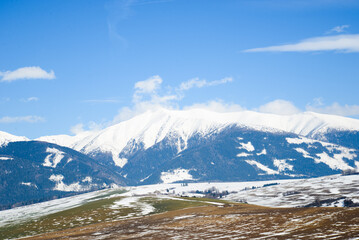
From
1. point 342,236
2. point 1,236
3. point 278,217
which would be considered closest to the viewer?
point 342,236

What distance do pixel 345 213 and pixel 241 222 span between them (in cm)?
2626

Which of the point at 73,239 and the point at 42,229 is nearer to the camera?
the point at 73,239

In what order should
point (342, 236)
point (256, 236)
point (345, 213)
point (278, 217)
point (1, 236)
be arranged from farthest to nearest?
point (1, 236) < point (278, 217) < point (345, 213) < point (256, 236) < point (342, 236)

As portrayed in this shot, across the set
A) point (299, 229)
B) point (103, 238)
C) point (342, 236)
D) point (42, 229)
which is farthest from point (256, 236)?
point (42, 229)

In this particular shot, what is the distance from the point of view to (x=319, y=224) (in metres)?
82.2

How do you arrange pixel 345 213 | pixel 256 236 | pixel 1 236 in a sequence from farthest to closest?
1. pixel 1 236
2. pixel 345 213
3. pixel 256 236

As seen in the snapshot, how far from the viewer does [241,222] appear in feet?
347

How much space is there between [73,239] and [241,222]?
43588mm

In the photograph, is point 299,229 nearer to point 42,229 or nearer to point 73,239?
point 73,239

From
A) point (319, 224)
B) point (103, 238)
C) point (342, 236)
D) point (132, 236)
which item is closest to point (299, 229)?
point (319, 224)

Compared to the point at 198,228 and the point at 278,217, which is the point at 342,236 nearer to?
the point at 278,217

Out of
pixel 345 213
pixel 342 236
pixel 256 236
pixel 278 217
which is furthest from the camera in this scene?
pixel 278 217

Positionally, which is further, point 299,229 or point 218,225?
point 218,225

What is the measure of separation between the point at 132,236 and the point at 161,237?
10.9 metres
